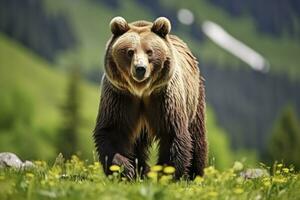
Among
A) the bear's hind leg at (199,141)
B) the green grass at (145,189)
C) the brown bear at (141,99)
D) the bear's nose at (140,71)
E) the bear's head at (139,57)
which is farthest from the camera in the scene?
the bear's hind leg at (199,141)

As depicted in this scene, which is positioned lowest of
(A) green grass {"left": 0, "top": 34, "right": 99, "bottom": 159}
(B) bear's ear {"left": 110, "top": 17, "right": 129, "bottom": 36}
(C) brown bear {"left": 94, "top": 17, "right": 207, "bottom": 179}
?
(C) brown bear {"left": 94, "top": 17, "right": 207, "bottom": 179}

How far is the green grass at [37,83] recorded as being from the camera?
5408 inches

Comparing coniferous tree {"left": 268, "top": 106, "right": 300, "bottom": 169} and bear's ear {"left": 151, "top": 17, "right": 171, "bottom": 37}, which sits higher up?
bear's ear {"left": 151, "top": 17, "right": 171, "bottom": 37}

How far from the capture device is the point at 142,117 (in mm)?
11883

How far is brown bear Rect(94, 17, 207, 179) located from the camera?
1121cm

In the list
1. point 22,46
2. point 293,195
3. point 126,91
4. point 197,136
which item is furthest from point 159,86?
point 22,46

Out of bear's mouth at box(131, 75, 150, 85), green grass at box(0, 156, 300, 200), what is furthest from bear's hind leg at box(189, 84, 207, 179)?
green grass at box(0, 156, 300, 200)

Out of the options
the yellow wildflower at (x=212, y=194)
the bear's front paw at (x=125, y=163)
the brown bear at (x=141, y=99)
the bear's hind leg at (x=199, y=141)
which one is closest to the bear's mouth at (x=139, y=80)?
the brown bear at (x=141, y=99)

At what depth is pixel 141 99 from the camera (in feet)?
38.3

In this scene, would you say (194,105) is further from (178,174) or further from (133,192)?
(133,192)

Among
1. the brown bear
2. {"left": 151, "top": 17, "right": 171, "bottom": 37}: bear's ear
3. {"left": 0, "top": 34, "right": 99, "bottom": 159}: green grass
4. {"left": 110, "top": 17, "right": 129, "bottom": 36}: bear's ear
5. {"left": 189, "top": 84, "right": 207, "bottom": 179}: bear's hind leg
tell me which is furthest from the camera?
{"left": 0, "top": 34, "right": 99, "bottom": 159}: green grass

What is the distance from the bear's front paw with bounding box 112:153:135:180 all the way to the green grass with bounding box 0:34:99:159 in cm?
11749

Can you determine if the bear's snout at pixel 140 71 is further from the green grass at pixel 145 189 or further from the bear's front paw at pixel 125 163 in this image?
the green grass at pixel 145 189

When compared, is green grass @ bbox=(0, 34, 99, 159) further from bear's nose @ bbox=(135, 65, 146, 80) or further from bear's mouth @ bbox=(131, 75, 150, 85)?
bear's nose @ bbox=(135, 65, 146, 80)
